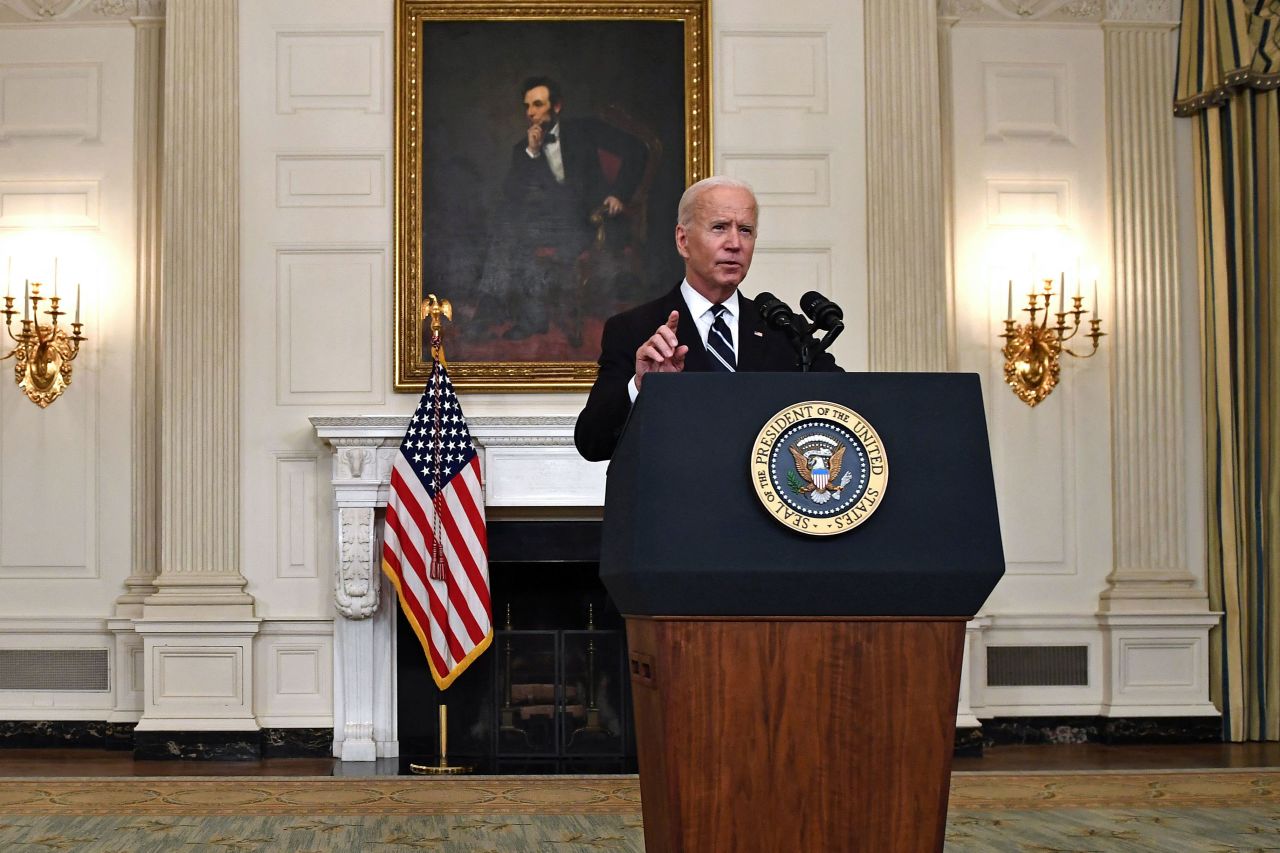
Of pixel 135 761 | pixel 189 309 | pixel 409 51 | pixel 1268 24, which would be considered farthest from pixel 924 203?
pixel 135 761

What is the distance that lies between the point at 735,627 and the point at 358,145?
5863 mm

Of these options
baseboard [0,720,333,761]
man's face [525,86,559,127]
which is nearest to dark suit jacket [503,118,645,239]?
man's face [525,86,559,127]

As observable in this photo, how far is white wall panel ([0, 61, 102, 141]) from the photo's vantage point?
7.64 meters

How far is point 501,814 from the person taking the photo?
5.23 metres

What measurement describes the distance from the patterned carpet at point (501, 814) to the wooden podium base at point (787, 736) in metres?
2.52

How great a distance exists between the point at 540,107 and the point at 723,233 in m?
5.04

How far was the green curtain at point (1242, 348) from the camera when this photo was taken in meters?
7.59

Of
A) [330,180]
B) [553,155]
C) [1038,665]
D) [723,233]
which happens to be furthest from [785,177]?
[723,233]

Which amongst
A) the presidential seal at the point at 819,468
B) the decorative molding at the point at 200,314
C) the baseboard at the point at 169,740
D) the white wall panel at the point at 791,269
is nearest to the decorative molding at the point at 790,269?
the white wall panel at the point at 791,269

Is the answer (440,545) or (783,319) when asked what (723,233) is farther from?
(440,545)

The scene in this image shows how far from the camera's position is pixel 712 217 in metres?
2.67

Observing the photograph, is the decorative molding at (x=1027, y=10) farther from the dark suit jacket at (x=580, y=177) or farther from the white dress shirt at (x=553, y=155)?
the white dress shirt at (x=553, y=155)

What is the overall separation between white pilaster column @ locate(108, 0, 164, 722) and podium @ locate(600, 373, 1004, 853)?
6.07 meters

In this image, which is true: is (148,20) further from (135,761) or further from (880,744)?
(880,744)
